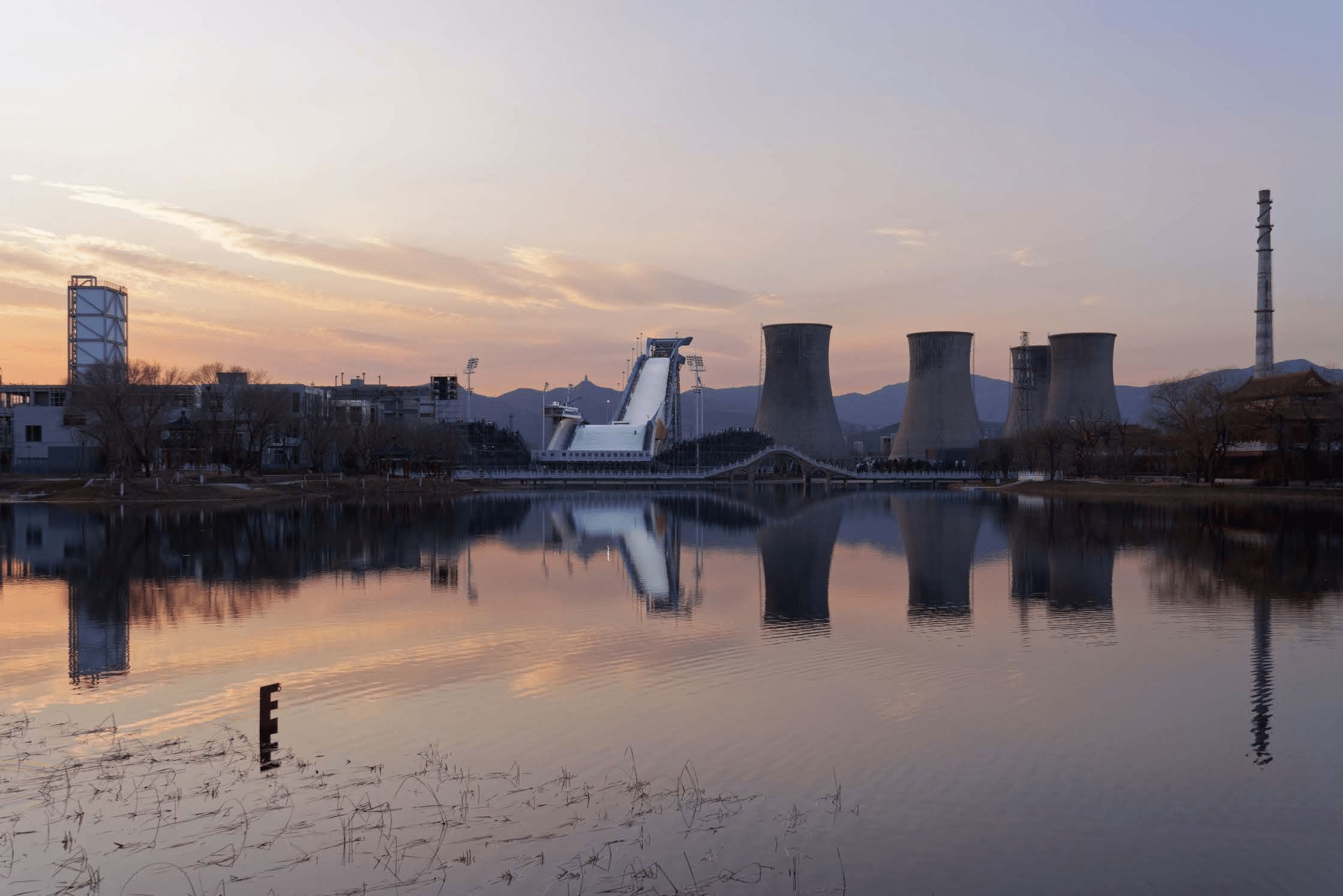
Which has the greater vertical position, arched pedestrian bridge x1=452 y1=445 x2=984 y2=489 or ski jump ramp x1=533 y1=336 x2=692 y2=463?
ski jump ramp x1=533 y1=336 x2=692 y2=463

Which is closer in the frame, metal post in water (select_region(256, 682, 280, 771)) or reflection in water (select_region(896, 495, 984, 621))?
metal post in water (select_region(256, 682, 280, 771))

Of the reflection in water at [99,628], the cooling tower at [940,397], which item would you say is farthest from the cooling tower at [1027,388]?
the reflection in water at [99,628]

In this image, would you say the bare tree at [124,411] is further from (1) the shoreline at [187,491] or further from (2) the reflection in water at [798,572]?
(2) the reflection in water at [798,572]

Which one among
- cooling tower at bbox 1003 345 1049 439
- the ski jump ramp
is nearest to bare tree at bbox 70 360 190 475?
the ski jump ramp

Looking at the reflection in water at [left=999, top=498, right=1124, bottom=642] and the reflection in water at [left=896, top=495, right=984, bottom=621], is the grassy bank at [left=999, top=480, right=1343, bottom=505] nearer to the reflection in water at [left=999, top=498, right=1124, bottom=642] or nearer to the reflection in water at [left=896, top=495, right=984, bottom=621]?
the reflection in water at [left=896, top=495, right=984, bottom=621]

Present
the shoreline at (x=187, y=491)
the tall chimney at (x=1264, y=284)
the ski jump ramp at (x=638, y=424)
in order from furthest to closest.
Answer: the ski jump ramp at (x=638, y=424)
the tall chimney at (x=1264, y=284)
the shoreline at (x=187, y=491)

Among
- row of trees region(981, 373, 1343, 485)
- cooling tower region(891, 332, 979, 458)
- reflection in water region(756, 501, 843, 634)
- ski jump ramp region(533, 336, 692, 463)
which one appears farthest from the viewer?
ski jump ramp region(533, 336, 692, 463)

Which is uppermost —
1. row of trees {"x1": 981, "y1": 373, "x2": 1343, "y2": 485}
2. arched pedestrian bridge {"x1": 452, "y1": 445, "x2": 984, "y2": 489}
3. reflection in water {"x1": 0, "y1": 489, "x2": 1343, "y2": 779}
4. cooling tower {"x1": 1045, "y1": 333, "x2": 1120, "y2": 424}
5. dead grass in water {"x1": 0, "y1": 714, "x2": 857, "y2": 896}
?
cooling tower {"x1": 1045, "y1": 333, "x2": 1120, "y2": 424}
